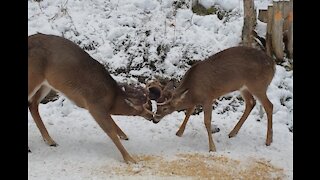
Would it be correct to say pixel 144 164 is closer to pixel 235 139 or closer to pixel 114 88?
pixel 114 88

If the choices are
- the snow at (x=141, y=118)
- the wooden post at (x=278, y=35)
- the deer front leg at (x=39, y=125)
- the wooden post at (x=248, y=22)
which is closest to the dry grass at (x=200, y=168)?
the snow at (x=141, y=118)

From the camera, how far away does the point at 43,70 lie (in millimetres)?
6340

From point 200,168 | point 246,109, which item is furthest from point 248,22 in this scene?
point 200,168

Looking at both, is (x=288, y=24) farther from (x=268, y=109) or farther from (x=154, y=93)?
(x=154, y=93)

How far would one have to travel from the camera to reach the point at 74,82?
21.2 ft

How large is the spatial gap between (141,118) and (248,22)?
342 cm

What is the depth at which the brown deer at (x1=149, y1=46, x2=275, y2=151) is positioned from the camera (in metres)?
7.31

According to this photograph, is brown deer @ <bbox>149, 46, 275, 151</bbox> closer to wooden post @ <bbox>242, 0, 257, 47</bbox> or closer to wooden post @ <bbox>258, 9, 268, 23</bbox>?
wooden post @ <bbox>242, 0, 257, 47</bbox>

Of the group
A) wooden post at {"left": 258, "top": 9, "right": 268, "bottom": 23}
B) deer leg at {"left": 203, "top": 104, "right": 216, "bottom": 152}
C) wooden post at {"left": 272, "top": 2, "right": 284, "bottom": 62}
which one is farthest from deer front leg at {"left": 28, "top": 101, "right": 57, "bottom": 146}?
wooden post at {"left": 258, "top": 9, "right": 268, "bottom": 23}

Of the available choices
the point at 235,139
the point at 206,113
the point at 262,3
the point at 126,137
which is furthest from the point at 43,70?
the point at 262,3

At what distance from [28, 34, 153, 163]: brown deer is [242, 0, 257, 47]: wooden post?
12.5ft

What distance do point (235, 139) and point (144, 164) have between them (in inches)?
71.1

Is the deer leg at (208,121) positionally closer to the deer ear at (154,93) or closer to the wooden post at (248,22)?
the deer ear at (154,93)
